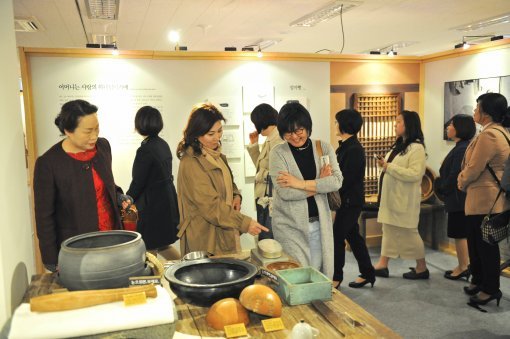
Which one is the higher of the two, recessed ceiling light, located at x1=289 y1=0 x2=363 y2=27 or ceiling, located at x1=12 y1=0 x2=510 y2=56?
ceiling, located at x1=12 y1=0 x2=510 y2=56

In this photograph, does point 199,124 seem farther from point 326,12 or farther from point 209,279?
point 326,12

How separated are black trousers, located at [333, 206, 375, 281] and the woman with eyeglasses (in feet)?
3.25

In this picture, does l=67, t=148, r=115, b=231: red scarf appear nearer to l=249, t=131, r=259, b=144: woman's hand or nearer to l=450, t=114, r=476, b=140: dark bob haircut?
l=249, t=131, r=259, b=144: woman's hand

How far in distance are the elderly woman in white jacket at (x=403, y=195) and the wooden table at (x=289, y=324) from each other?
264 centimetres

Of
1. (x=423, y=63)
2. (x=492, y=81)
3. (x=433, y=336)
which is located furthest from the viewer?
(x=423, y=63)

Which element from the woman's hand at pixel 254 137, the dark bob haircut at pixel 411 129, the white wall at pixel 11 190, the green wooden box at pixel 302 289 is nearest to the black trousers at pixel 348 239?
the dark bob haircut at pixel 411 129

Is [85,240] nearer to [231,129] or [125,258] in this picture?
[125,258]

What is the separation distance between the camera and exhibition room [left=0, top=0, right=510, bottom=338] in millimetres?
1330

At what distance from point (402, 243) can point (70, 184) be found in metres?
3.10

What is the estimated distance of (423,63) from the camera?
17.3 ft

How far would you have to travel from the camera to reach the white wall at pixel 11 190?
1323 millimetres

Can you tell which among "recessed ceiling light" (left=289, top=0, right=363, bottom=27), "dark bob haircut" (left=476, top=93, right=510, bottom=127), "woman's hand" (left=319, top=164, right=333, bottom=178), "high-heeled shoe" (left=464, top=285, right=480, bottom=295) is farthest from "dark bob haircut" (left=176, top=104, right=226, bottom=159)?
"recessed ceiling light" (left=289, top=0, right=363, bottom=27)

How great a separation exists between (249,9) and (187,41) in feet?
7.95

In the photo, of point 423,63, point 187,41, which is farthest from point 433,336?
point 187,41
